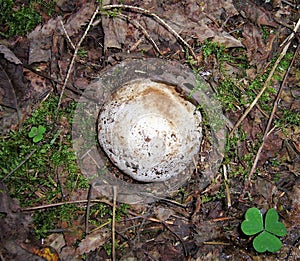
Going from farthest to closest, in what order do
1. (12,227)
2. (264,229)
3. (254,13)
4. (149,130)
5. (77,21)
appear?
(254,13) < (77,21) < (264,229) < (12,227) < (149,130)

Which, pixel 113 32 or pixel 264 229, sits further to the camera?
pixel 113 32

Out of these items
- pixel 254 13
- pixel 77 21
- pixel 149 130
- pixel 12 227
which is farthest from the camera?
pixel 254 13

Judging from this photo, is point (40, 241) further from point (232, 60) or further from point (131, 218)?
point (232, 60)

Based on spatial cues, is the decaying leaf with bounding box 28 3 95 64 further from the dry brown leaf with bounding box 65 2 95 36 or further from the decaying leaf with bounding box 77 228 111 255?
the decaying leaf with bounding box 77 228 111 255

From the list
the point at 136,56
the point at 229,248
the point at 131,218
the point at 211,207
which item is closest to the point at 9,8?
the point at 136,56

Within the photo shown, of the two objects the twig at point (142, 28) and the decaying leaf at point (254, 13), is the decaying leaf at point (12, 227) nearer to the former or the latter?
the twig at point (142, 28)

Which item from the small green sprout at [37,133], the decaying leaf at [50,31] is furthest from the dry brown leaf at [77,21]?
the small green sprout at [37,133]

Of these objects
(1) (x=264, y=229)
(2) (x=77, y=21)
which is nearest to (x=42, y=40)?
(2) (x=77, y=21)

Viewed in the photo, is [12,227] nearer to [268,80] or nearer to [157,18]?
[157,18]

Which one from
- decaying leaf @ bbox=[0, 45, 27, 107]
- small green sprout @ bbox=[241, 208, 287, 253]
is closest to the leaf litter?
decaying leaf @ bbox=[0, 45, 27, 107]
